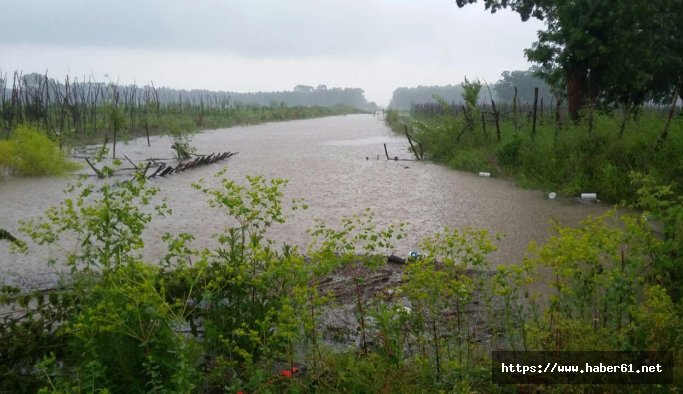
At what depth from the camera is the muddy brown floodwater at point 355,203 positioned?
5.11m

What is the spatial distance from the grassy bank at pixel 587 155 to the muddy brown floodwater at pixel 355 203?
1.18ft

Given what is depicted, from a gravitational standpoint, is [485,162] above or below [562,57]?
below

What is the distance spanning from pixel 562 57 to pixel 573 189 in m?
3.69

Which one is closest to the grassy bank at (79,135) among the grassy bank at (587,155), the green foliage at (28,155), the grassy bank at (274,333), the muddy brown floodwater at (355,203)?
the green foliage at (28,155)

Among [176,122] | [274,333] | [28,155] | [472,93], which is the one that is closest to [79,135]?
[176,122]

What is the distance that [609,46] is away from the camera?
9.59 meters

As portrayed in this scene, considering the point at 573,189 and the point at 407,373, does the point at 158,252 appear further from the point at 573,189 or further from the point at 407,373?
the point at 573,189

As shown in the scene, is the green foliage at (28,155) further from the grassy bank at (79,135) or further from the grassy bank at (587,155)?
the grassy bank at (587,155)

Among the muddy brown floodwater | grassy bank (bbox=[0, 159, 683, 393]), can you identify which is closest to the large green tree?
the muddy brown floodwater

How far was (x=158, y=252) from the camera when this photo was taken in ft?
15.7

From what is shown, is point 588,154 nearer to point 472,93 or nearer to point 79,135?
point 472,93

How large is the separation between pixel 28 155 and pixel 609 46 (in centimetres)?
921

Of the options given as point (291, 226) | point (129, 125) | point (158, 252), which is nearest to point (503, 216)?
point (291, 226)

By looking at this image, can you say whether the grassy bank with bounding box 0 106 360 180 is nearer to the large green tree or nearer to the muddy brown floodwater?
the muddy brown floodwater
